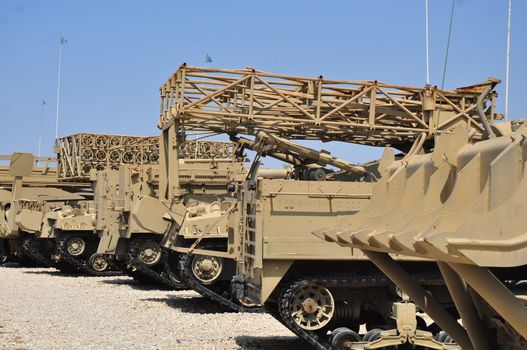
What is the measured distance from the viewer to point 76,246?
23344mm

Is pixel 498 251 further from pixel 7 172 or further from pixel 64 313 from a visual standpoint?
pixel 7 172

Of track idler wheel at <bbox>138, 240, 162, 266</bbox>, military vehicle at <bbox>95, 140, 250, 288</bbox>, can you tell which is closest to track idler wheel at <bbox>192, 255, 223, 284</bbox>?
military vehicle at <bbox>95, 140, 250, 288</bbox>

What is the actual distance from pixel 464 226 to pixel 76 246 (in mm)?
21234

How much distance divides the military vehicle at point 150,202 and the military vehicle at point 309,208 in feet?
5.03

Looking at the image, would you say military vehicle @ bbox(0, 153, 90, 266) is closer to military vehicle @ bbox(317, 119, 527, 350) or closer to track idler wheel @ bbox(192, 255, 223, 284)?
track idler wheel @ bbox(192, 255, 223, 284)

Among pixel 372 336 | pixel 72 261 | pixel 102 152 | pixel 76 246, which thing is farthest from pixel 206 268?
pixel 102 152

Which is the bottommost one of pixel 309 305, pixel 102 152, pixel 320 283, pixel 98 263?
pixel 98 263

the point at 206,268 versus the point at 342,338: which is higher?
the point at 206,268

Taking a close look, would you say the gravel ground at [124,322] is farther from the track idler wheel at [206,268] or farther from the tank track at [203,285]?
the track idler wheel at [206,268]

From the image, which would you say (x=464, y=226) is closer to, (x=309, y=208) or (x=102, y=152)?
(x=309, y=208)

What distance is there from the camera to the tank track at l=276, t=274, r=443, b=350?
9.54m

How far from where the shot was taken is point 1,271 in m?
26.1

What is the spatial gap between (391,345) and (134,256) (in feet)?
37.5

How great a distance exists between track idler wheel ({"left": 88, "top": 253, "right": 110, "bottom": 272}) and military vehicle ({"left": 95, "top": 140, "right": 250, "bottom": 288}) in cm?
152
